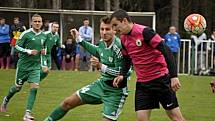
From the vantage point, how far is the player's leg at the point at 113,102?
28.1 ft

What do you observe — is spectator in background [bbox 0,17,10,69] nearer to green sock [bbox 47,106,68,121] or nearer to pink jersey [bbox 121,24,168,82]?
green sock [bbox 47,106,68,121]

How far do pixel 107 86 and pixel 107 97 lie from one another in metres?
0.17

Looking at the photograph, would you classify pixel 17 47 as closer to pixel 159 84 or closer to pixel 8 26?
pixel 159 84

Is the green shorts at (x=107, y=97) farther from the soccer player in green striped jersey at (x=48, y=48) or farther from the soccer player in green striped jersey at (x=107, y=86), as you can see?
the soccer player in green striped jersey at (x=48, y=48)

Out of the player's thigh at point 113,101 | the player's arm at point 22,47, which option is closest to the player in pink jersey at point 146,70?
the player's thigh at point 113,101

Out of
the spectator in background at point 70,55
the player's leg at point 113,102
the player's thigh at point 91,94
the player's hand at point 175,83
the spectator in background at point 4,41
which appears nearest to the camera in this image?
the player's hand at point 175,83

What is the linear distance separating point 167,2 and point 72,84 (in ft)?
101

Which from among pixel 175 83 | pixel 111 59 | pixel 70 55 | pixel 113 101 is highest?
pixel 111 59

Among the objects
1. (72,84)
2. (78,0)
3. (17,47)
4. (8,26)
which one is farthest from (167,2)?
(17,47)

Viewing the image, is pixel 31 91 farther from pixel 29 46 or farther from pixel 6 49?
pixel 6 49

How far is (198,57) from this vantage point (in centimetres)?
2533

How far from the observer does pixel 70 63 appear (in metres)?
25.5

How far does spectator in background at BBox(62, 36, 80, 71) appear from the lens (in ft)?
81.3

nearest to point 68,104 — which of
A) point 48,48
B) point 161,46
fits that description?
point 161,46
